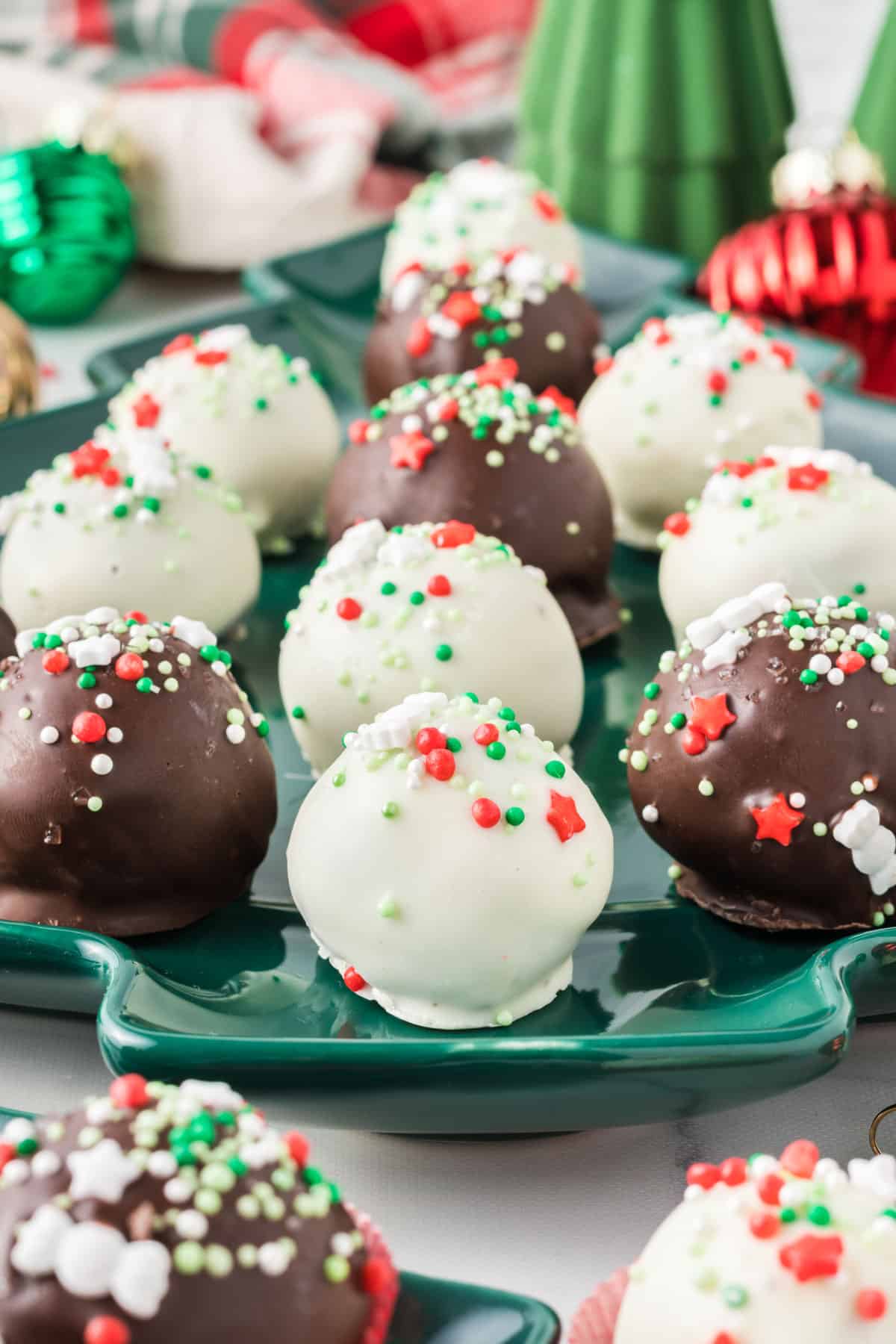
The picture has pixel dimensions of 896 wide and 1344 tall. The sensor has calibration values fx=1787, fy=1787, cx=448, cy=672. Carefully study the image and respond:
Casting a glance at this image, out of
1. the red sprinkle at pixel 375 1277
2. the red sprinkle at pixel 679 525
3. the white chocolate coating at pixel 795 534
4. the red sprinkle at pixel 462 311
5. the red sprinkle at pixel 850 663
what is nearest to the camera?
the red sprinkle at pixel 375 1277

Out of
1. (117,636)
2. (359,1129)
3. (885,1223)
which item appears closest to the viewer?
(885,1223)

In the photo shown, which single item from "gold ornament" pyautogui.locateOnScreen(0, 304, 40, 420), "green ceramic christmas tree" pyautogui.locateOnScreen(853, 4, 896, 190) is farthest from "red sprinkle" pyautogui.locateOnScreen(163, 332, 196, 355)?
"green ceramic christmas tree" pyautogui.locateOnScreen(853, 4, 896, 190)

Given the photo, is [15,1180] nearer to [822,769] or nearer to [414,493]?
[822,769]

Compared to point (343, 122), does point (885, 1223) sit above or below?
above

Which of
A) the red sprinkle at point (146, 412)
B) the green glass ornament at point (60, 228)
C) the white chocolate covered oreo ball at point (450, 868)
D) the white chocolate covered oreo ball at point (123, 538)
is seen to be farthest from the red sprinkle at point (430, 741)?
the green glass ornament at point (60, 228)

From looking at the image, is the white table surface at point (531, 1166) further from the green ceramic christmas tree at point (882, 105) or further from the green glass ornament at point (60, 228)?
the green ceramic christmas tree at point (882, 105)

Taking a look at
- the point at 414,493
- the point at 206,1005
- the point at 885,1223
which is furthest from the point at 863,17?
the point at 885,1223

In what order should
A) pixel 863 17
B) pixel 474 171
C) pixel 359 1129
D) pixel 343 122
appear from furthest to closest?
pixel 863 17 → pixel 343 122 → pixel 474 171 → pixel 359 1129
